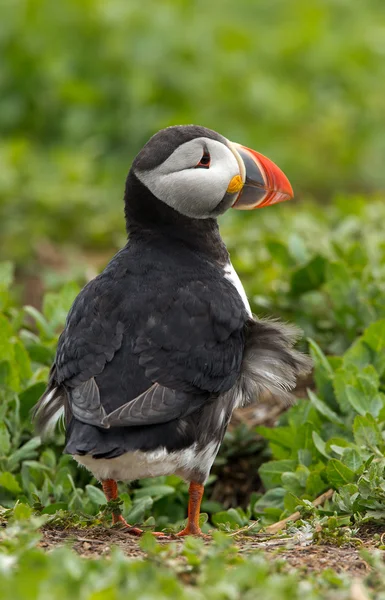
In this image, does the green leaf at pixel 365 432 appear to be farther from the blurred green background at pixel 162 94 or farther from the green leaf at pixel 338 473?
the blurred green background at pixel 162 94

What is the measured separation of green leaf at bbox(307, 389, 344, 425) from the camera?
463cm

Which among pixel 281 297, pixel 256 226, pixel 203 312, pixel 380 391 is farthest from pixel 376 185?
pixel 203 312

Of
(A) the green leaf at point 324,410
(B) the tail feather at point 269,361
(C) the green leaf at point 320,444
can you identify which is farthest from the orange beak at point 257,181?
(C) the green leaf at point 320,444

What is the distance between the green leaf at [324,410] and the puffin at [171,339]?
19 cm

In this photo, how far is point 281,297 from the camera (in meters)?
5.89

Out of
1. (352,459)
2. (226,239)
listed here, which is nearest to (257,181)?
(352,459)

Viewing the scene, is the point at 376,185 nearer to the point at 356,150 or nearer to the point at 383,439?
the point at 356,150

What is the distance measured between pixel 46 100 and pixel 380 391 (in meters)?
6.78

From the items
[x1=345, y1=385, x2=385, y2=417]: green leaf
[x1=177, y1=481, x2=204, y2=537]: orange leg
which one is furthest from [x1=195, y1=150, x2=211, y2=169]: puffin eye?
[x1=177, y1=481, x2=204, y2=537]: orange leg

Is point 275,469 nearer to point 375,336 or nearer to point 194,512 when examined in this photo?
point 194,512

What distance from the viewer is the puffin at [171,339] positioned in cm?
383

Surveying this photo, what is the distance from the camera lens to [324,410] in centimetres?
465

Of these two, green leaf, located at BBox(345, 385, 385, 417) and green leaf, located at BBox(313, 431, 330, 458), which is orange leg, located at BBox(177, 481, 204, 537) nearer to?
green leaf, located at BBox(313, 431, 330, 458)

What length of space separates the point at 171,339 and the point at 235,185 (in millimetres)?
1001
